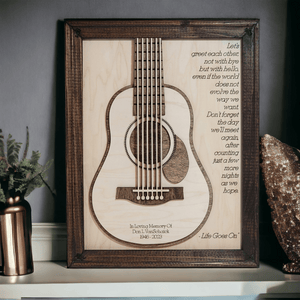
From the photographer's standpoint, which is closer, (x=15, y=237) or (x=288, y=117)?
(x=15, y=237)

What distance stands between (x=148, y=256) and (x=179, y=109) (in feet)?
2.03

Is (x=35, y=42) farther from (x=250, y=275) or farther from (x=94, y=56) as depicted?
(x=250, y=275)

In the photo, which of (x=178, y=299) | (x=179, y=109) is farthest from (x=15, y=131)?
(x=178, y=299)

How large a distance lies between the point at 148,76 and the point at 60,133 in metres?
0.46

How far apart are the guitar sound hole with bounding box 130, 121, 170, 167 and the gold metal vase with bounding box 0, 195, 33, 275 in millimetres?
498

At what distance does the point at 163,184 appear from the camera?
1330mm

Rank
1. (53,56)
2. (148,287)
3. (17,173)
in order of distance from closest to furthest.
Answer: (148,287)
(17,173)
(53,56)

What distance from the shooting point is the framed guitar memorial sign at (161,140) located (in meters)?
1.32

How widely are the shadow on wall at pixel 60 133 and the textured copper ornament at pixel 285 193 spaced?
85cm

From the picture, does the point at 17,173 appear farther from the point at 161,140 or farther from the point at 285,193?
the point at 285,193

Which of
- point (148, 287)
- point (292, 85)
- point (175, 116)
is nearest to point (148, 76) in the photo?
point (175, 116)

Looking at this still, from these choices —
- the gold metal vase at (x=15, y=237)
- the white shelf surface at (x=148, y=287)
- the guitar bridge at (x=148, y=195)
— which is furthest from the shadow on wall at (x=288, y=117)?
the gold metal vase at (x=15, y=237)

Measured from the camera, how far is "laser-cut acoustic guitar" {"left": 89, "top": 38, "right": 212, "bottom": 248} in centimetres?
133

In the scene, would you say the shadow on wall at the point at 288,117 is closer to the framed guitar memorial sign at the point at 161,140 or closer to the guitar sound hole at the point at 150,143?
the framed guitar memorial sign at the point at 161,140
